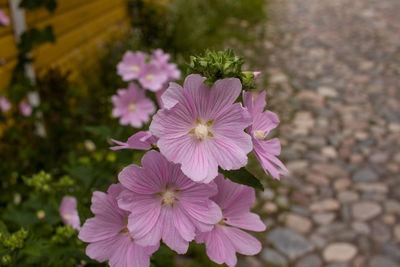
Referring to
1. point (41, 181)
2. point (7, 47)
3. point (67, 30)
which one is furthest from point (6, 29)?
point (41, 181)

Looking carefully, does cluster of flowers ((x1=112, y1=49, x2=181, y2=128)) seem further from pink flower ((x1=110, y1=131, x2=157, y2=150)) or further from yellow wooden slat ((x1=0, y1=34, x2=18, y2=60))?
yellow wooden slat ((x1=0, y1=34, x2=18, y2=60))

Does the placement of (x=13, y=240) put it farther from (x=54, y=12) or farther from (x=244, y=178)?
(x=54, y=12)

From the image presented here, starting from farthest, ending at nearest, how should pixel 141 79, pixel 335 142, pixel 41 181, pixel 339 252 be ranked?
pixel 335 142
pixel 339 252
pixel 141 79
pixel 41 181

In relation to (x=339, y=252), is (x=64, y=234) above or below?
above

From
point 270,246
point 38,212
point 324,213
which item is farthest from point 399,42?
point 38,212

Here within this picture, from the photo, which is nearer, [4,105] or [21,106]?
[4,105]

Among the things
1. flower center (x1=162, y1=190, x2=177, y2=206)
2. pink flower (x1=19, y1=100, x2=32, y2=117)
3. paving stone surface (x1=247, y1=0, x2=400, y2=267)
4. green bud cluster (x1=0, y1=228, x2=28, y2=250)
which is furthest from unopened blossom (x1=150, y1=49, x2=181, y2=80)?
pink flower (x1=19, y1=100, x2=32, y2=117)

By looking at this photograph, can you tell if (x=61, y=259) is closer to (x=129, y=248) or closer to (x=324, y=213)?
(x=129, y=248)
